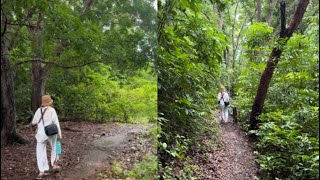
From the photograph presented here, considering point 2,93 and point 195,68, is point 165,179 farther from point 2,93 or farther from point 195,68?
point 2,93

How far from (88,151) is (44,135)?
290mm

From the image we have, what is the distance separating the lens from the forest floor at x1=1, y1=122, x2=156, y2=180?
68.0 inches

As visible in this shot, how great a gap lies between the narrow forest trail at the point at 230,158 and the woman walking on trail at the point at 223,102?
10 cm

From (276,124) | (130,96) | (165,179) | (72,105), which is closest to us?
(72,105)

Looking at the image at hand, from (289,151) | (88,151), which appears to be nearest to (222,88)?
(289,151)

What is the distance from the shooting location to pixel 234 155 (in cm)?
387

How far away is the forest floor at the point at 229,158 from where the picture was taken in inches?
138

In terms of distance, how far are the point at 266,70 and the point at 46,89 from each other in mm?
2821

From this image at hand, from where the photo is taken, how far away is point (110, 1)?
82.7 inches

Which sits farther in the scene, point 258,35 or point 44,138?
point 258,35

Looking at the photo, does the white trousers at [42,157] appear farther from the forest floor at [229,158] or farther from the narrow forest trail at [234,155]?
the narrow forest trail at [234,155]

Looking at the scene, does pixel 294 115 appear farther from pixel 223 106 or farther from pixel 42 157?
pixel 42 157

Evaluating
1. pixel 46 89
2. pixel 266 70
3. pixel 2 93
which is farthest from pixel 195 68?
pixel 2 93

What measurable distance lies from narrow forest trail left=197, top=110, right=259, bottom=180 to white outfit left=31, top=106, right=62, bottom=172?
2.13 metres
